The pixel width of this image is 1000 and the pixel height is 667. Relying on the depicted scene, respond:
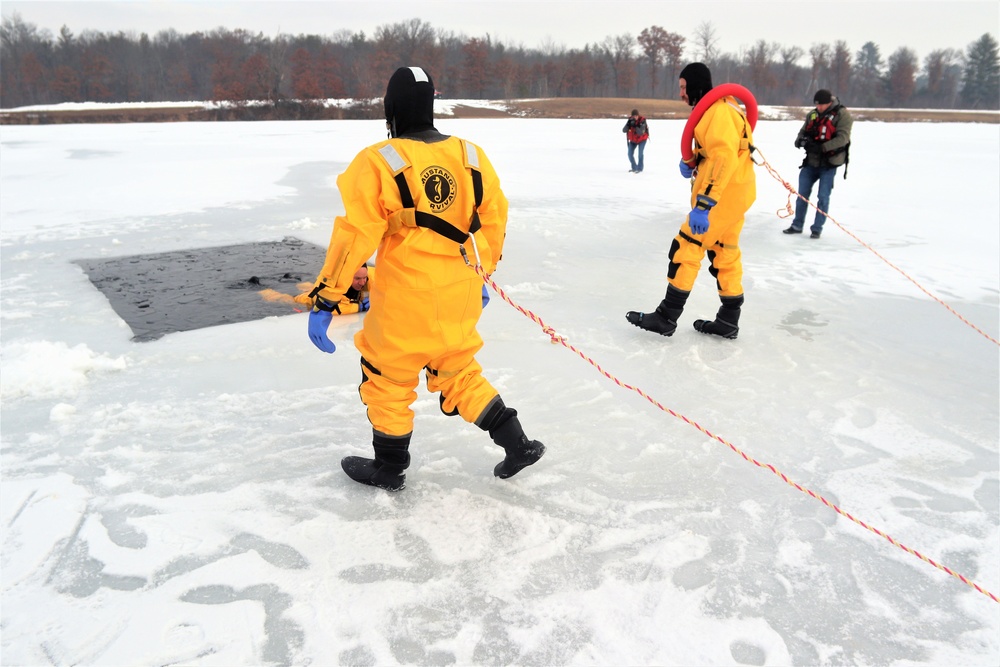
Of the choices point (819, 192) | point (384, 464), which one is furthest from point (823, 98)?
point (384, 464)

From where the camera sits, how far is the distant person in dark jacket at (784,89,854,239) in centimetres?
764

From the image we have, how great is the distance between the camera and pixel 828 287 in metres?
5.78

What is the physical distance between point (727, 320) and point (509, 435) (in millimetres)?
2382

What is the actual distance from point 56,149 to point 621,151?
45.3ft

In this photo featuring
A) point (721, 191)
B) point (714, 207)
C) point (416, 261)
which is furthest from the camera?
point (714, 207)

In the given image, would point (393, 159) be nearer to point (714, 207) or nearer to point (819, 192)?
point (714, 207)

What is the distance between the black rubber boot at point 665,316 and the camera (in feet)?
14.8

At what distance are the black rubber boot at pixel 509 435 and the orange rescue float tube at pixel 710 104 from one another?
2.19 m

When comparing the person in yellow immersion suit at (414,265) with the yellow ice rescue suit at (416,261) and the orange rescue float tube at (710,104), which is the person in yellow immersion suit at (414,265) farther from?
the orange rescue float tube at (710,104)

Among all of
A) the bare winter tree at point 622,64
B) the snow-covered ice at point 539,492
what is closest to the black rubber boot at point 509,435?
the snow-covered ice at point 539,492

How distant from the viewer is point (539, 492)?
285cm

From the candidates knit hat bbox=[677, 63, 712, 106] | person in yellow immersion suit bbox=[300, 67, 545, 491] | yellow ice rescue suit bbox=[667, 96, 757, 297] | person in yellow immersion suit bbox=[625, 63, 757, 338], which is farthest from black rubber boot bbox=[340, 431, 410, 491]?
knit hat bbox=[677, 63, 712, 106]

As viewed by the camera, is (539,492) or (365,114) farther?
(365,114)

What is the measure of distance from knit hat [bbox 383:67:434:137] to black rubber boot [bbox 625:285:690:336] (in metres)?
2.45
